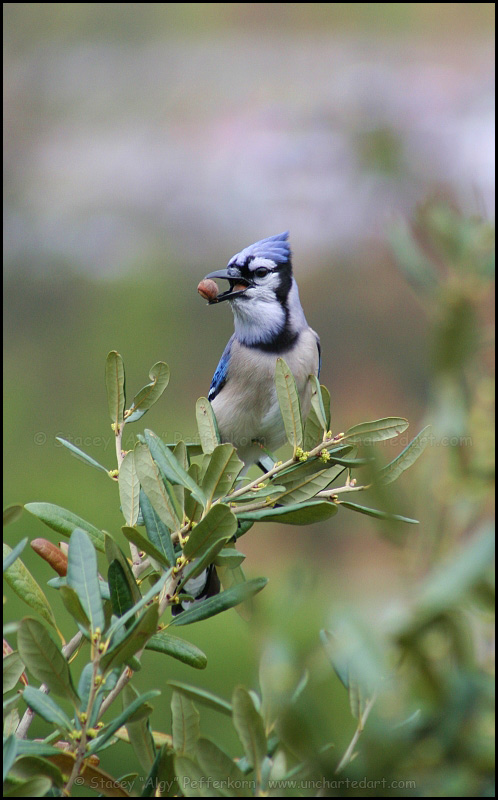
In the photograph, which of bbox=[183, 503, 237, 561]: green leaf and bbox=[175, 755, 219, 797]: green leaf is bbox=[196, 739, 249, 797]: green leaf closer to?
bbox=[175, 755, 219, 797]: green leaf

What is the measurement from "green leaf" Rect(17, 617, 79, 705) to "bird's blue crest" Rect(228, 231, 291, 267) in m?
1.36

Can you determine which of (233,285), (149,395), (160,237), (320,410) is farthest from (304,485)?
(160,237)

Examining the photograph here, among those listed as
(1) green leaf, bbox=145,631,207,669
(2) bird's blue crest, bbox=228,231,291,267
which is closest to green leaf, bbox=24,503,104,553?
(1) green leaf, bbox=145,631,207,669

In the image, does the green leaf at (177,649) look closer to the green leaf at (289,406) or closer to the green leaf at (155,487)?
the green leaf at (155,487)

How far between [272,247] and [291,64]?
4.68 meters

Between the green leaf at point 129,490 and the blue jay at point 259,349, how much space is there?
3.56 feet

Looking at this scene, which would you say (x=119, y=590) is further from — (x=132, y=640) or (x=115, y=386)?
(x=115, y=386)

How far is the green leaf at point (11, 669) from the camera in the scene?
0.54m

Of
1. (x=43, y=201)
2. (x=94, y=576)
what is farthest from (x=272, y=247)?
(x=43, y=201)

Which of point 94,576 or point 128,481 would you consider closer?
point 94,576

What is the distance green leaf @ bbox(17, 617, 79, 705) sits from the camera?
1.51 feet

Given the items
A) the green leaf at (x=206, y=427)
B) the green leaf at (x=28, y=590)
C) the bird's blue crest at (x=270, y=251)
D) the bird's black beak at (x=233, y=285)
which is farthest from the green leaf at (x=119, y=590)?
the bird's blue crest at (x=270, y=251)

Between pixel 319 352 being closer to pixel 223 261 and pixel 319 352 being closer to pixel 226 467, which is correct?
pixel 226 467

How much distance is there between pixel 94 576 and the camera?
1.62 feet
